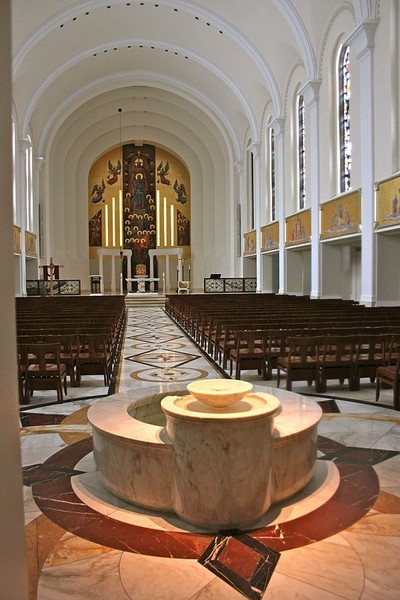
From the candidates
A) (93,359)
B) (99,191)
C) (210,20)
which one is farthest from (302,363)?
(99,191)

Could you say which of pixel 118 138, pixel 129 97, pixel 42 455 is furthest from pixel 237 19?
pixel 42 455

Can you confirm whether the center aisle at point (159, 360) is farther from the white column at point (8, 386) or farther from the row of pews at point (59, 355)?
the white column at point (8, 386)

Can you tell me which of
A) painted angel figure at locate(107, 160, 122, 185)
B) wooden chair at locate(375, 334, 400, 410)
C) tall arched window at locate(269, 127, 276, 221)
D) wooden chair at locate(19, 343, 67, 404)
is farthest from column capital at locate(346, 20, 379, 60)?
painted angel figure at locate(107, 160, 122, 185)

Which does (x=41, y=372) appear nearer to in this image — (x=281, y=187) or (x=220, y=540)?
(x=220, y=540)

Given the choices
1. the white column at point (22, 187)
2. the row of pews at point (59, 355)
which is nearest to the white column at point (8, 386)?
the row of pews at point (59, 355)

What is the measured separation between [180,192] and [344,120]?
786 inches

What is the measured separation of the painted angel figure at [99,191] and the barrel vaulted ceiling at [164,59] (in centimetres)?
404

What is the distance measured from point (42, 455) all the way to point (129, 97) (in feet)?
98.6

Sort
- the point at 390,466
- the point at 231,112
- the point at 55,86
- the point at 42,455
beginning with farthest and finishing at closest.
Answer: the point at 231,112 → the point at 55,86 → the point at 42,455 → the point at 390,466

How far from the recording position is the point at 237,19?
1938 centimetres

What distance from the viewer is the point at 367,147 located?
44.6ft

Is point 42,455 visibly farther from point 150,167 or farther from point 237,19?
point 150,167

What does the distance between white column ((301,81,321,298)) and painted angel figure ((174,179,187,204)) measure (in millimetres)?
17856

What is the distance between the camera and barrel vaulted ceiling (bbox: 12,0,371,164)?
708 inches
